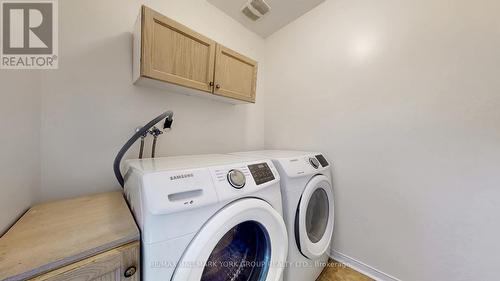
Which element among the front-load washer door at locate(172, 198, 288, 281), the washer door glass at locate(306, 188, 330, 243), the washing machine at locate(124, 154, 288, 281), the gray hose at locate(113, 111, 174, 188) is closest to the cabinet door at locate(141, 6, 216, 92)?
the gray hose at locate(113, 111, 174, 188)

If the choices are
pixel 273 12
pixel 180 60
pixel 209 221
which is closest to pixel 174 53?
pixel 180 60

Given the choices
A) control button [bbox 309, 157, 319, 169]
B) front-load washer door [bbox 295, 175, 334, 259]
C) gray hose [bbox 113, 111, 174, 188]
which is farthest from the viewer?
control button [bbox 309, 157, 319, 169]

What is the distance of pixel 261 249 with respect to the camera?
2.74 ft

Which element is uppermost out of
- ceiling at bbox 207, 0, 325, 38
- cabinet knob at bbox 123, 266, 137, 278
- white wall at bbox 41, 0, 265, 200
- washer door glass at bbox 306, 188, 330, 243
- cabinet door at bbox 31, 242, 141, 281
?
→ ceiling at bbox 207, 0, 325, 38

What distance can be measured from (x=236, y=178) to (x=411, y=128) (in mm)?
1216

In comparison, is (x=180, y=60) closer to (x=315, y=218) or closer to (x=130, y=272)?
(x=130, y=272)

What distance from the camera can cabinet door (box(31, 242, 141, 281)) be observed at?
0.43 meters

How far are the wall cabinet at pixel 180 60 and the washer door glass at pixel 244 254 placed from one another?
932mm

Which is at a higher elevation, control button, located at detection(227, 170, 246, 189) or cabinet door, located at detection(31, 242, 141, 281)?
control button, located at detection(227, 170, 246, 189)

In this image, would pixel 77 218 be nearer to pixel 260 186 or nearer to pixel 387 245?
pixel 260 186

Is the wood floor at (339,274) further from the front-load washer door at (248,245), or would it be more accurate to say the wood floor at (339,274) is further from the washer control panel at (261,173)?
the washer control panel at (261,173)

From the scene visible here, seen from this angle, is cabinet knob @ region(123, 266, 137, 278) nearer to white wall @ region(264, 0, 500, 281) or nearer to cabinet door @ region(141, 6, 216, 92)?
cabinet door @ region(141, 6, 216, 92)

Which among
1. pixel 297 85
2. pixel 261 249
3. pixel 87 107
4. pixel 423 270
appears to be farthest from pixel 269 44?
pixel 423 270

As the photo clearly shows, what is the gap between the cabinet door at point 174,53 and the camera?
3.12 ft
